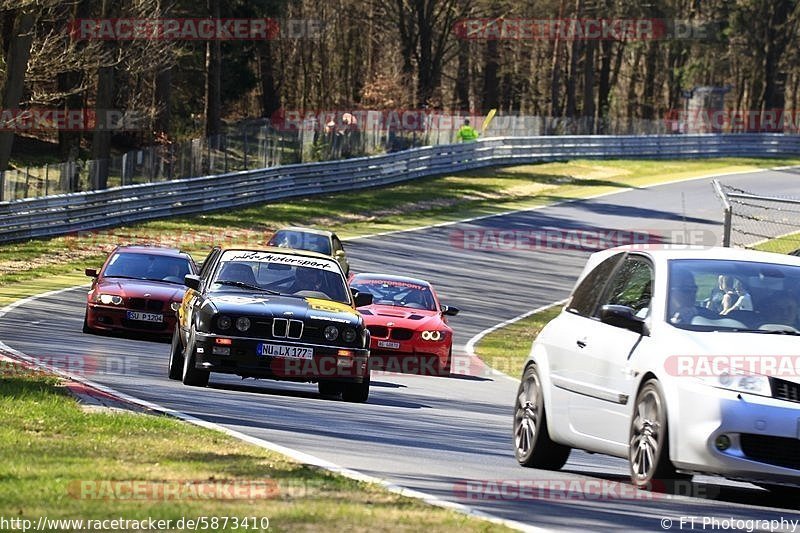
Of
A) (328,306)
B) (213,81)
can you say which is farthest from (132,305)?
(213,81)

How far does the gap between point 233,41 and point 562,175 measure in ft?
46.8

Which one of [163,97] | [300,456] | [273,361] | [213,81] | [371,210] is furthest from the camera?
[213,81]

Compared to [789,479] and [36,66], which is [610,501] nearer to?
[789,479]

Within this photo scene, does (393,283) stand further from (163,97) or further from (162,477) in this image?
(163,97)

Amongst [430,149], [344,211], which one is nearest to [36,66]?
Result: [344,211]

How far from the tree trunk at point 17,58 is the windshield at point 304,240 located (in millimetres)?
10085

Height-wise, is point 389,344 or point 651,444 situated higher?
point 651,444

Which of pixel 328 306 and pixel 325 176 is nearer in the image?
pixel 328 306

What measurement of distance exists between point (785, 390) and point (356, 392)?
25.8 ft

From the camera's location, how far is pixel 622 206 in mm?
53312

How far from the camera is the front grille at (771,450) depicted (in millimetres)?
9133

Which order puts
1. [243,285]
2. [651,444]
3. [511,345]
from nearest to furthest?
[651,444], [243,285], [511,345]

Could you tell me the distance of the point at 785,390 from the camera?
9195 millimetres

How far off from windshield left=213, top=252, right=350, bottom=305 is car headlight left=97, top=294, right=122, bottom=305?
6021mm
